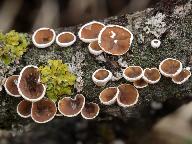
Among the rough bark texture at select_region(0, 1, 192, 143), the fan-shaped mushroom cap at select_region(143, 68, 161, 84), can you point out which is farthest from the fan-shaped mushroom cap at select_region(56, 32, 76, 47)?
the fan-shaped mushroom cap at select_region(143, 68, 161, 84)

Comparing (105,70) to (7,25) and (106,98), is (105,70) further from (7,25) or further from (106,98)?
(7,25)

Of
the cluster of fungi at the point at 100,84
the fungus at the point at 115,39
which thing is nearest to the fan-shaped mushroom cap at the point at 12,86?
the cluster of fungi at the point at 100,84

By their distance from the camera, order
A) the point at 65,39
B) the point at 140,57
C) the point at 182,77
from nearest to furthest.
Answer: the point at 182,77, the point at 140,57, the point at 65,39

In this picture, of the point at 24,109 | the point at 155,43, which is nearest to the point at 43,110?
the point at 24,109

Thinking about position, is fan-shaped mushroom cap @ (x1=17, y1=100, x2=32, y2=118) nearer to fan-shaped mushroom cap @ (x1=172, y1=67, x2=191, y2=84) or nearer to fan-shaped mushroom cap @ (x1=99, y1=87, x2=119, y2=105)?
fan-shaped mushroom cap @ (x1=99, y1=87, x2=119, y2=105)

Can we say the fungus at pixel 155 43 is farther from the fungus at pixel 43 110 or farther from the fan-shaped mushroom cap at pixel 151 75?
the fungus at pixel 43 110

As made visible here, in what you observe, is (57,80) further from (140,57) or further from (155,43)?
(155,43)
